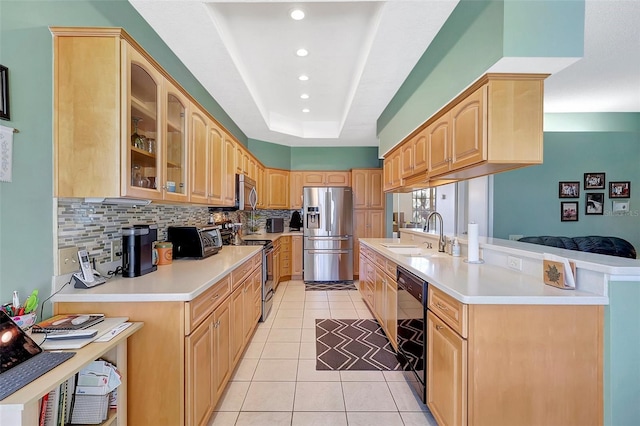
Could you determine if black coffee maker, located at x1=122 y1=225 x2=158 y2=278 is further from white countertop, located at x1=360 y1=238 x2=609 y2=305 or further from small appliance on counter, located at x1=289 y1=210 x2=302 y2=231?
small appliance on counter, located at x1=289 y1=210 x2=302 y2=231

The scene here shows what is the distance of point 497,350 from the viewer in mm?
1313

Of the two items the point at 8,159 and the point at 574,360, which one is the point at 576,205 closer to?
the point at 574,360

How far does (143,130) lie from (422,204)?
5.27m

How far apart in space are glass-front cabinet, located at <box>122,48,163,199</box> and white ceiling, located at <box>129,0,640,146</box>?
0.58 meters

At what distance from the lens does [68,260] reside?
147 centimetres

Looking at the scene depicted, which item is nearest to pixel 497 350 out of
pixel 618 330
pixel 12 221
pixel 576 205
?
pixel 618 330

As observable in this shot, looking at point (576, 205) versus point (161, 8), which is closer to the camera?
point (161, 8)

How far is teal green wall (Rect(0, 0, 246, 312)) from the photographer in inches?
A: 47.3

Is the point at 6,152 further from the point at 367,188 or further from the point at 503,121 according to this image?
the point at 367,188

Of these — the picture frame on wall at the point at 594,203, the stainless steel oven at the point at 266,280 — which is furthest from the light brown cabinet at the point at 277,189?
the picture frame on wall at the point at 594,203

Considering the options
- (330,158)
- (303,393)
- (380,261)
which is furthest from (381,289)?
(330,158)

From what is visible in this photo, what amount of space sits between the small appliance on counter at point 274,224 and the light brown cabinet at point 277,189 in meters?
0.24

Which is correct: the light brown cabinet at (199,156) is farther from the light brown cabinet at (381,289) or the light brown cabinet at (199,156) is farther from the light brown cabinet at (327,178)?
the light brown cabinet at (327,178)

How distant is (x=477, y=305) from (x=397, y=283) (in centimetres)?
102
